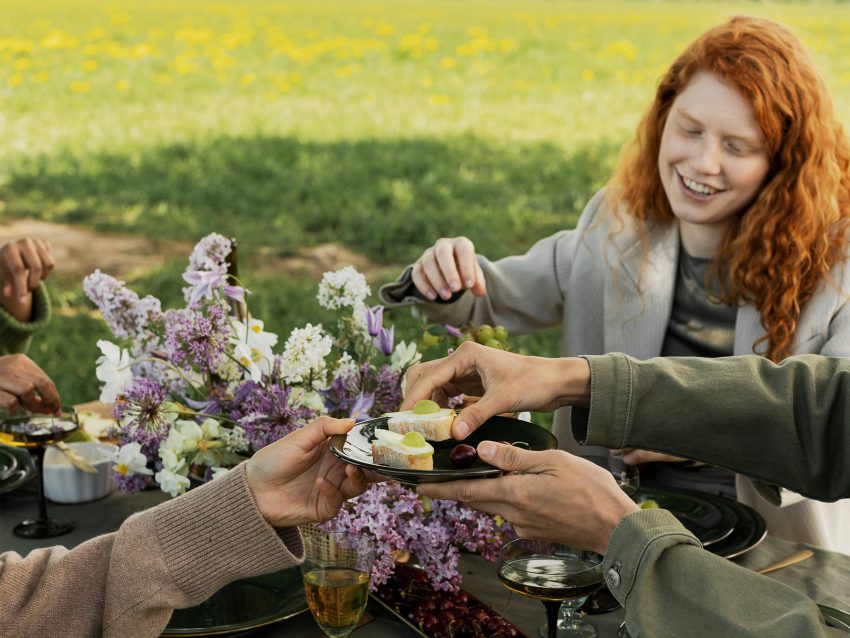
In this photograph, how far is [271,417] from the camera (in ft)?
6.20

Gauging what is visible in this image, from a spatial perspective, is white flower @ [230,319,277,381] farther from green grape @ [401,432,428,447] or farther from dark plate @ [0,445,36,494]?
dark plate @ [0,445,36,494]

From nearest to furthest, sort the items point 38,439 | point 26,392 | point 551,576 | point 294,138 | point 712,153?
point 551,576
point 38,439
point 26,392
point 712,153
point 294,138

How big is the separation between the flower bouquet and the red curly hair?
1029 millimetres

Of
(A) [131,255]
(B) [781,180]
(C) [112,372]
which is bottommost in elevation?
(A) [131,255]

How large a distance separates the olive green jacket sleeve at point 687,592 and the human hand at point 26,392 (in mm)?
1238

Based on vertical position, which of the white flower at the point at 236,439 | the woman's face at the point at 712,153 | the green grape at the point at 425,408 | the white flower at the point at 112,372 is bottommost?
the white flower at the point at 236,439

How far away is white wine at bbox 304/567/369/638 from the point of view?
5.12 ft

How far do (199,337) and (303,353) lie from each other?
0.64ft

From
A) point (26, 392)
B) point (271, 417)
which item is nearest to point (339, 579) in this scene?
point (271, 417)

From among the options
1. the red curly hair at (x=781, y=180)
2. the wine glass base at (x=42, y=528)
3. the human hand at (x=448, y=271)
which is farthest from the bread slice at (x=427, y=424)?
the red curly hair at (x=781, y=180)

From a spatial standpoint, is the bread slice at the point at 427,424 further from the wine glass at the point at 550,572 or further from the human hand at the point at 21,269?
the human hand at the point at 21,269

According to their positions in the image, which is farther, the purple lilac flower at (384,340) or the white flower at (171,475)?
the purple lilac flower at (384,340)

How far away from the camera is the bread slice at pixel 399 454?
61.6 inches

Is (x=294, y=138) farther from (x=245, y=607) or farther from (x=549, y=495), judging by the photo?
(x=549, y=495)
